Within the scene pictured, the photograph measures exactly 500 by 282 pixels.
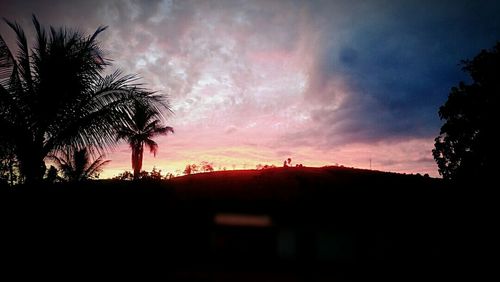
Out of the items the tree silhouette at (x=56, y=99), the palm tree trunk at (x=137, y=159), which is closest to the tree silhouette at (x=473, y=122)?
the tree silhouette at (x=56, y=99)

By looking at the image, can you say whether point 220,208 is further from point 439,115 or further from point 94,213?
point 439,115

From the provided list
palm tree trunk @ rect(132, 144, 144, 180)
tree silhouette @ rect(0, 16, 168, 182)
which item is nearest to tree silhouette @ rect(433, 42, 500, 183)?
tree silhouette @ rect(0, 16, 168, 182)

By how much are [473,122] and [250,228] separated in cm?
1516

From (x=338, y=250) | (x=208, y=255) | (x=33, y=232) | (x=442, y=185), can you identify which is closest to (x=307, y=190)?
(x=338, y=250)

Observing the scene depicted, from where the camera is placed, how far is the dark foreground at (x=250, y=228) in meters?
6.38

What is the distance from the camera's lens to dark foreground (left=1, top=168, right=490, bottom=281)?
638 centimetres

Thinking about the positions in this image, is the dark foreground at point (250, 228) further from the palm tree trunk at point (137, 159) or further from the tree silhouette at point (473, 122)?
the palm tree trunk at point (137, 159)

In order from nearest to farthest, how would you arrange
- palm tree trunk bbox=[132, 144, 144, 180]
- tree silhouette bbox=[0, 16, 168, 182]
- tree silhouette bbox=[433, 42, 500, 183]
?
tree silhouette bbox=[0, 16, 168, 182] → tree silhouette bbox=[433, 42, 500, 183] → palm tree trunk bbox=[132, 144, 144, 180]

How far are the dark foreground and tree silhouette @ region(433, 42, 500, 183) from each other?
9.90m

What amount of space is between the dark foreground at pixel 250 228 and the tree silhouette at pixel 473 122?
990 centimetres

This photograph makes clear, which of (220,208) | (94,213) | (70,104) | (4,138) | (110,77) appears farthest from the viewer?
(220,208)

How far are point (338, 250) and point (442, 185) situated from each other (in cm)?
338

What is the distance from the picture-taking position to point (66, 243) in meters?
6.37

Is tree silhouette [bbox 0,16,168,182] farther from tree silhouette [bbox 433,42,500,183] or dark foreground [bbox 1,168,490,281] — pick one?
tree silhouette [bbox 433,42,500,183]
